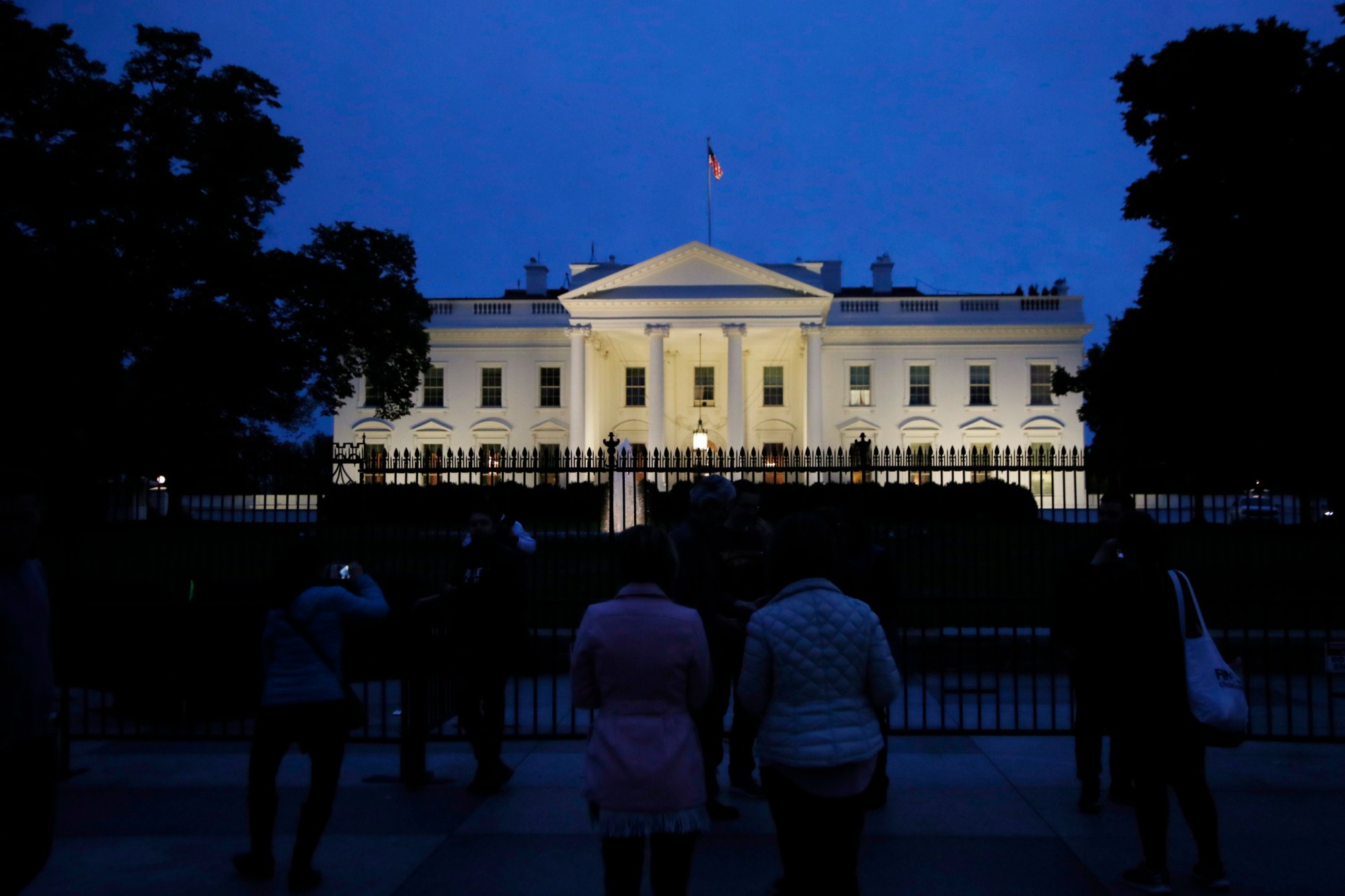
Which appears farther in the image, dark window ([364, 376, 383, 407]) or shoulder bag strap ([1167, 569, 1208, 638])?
dark window ([364, 376, 383, 407])

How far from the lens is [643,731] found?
3.42m

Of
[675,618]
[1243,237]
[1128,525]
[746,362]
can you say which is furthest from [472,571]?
[746,362]

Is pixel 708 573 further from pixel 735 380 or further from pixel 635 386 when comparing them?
pixel 635 386

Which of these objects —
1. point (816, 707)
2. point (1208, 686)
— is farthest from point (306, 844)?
point (1208, 686)

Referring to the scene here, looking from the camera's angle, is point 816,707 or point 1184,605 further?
point 1184,605

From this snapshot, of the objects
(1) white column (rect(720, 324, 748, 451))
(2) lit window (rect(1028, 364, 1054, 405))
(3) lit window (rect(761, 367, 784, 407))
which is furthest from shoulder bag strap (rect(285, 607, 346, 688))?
(2) lit window (rect(1028, 364, 1054, 405))

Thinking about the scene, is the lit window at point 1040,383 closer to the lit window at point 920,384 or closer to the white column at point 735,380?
the lit window at point 920,384

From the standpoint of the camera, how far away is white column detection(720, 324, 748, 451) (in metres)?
44.1

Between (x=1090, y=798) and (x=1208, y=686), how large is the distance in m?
1.64

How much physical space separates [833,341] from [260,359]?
103 feet

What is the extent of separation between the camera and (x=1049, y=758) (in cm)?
698

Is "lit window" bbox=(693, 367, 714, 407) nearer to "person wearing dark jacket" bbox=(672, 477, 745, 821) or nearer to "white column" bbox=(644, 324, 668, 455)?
"white column" bbox=(644, 324, 668, 455)

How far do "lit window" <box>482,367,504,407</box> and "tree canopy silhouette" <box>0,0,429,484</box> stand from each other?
1975 cm

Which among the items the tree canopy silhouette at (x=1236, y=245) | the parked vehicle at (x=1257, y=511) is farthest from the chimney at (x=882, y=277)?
the tree canopy silhouette at (x=1236, y=245)
